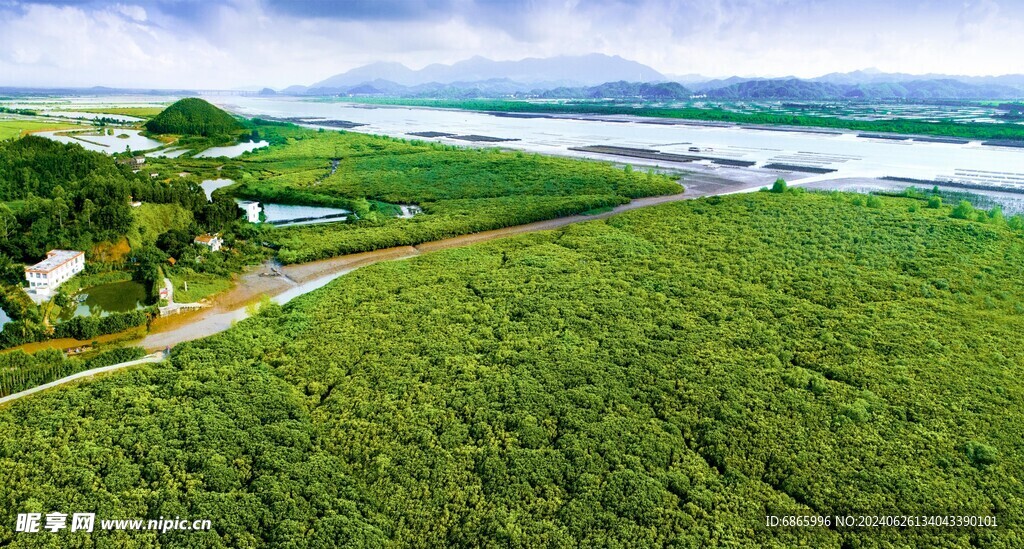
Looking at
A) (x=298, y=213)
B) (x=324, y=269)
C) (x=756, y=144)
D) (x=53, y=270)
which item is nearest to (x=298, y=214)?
(x=298, y=213)

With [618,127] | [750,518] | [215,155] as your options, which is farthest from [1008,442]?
[618,127]

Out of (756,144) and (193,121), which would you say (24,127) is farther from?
(756,144)

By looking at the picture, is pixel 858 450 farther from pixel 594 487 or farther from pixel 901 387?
pixel 594 487

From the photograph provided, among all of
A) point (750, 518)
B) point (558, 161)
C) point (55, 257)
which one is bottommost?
point (750, 518)

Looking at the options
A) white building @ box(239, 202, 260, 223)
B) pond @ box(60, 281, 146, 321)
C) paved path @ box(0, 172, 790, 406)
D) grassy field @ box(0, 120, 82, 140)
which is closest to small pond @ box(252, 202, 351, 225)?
white building @ box(239, 202, 260, 223)

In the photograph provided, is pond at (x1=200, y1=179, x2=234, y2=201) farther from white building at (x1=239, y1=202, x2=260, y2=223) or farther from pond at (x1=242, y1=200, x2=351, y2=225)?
white building at (x1=239, y1=202, x2=260, y2=223)

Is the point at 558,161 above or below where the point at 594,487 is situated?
above

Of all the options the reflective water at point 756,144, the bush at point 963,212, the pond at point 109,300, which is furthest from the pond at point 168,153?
the bush at point 963,212
